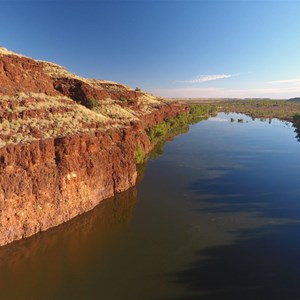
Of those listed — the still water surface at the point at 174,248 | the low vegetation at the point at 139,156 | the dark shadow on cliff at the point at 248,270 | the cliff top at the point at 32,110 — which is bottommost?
the dark shadow on cliff at the point at 248,270

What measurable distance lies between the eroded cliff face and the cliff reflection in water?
111 centimetres

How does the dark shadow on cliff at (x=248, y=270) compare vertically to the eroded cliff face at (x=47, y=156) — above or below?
below

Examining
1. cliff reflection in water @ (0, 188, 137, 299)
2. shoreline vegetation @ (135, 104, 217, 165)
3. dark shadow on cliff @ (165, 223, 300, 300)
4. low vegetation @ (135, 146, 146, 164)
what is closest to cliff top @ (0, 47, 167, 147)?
low vegetation @ (135, 146, 146, 164)

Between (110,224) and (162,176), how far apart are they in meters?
15.6

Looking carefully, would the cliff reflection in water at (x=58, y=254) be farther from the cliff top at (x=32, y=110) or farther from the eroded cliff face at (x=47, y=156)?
the cliff top at (x=32, y=110)

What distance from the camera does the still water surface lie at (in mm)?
17969

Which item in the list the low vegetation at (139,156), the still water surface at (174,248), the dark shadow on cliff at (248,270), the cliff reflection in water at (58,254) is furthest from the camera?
the low vegetation at (139,156)

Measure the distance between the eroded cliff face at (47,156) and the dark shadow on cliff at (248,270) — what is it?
11.9 metres

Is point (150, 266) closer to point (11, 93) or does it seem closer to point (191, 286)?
point (191, 286)

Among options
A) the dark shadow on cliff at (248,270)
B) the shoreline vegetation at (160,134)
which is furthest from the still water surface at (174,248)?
the shoreline vegetation at (160,134)

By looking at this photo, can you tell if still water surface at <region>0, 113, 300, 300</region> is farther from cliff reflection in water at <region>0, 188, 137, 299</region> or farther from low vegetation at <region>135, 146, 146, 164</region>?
low vegetation at <region>135, 146, 146, 164</region>

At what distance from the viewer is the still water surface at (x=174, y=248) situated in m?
18.0

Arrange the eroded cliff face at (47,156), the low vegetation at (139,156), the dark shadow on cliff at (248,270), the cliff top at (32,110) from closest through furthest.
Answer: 1. the dark shadow on cliff at (248,270)
2. the eroded cliff face at (47,156)
3. the cliff top at (32,110)
4. the low vegetation at (139,156)

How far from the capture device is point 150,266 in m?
20.2
